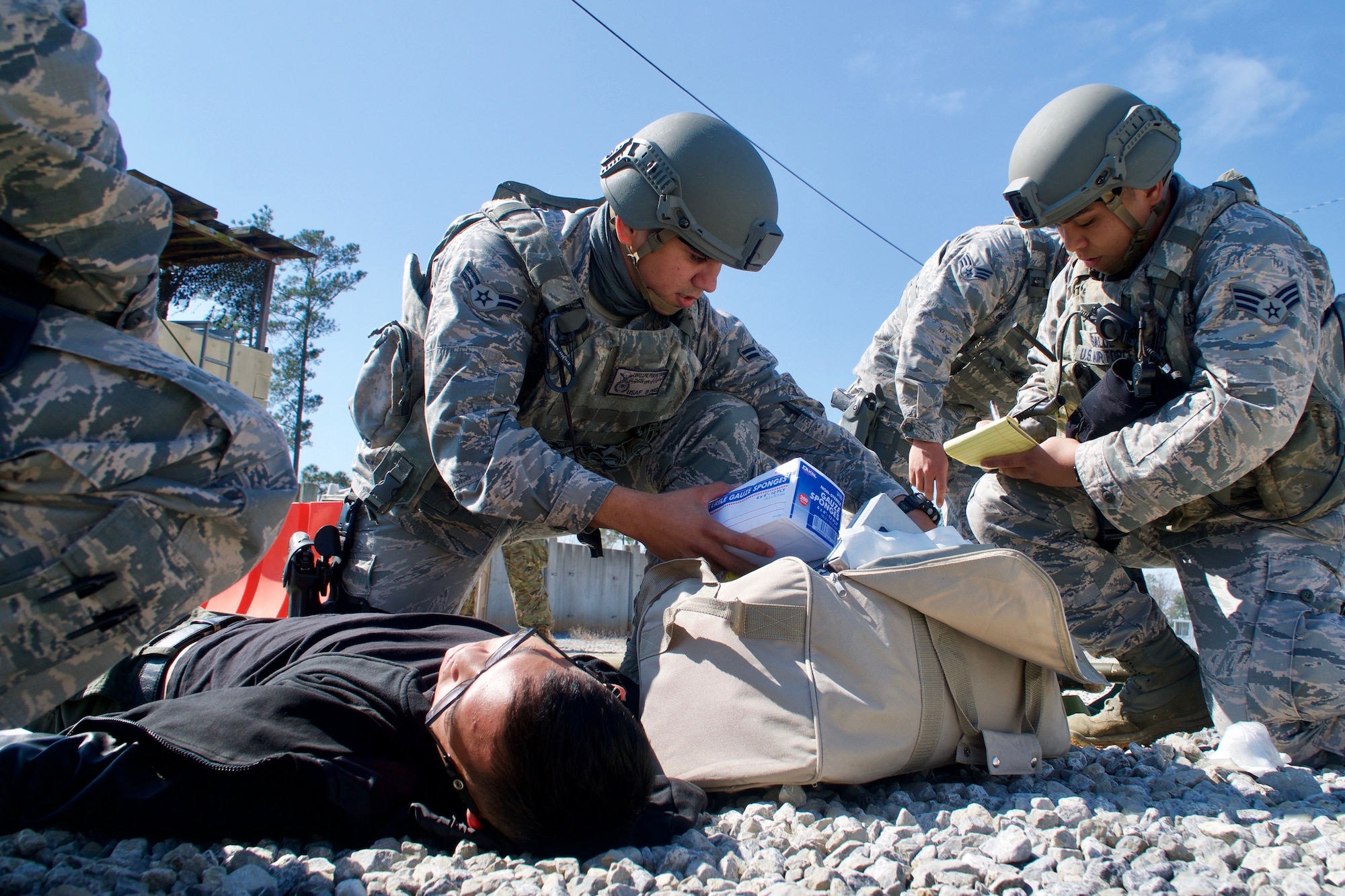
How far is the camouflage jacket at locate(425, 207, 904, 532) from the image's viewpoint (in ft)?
8.48

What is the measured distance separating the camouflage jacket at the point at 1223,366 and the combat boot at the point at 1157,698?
45 centimetres

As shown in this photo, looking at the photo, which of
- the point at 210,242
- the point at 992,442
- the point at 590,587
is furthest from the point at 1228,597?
the point at 210,242

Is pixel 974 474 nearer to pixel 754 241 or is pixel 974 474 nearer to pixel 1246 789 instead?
pixel 754 241

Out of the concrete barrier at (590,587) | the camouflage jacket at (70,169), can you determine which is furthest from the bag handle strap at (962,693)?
the concrete barrier at (590,587)

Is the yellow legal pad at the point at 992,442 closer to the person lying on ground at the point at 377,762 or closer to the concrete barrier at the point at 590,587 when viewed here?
the person lying on ground at the point at 377,762

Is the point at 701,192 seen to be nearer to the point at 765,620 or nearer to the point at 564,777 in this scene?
the point at 765,620

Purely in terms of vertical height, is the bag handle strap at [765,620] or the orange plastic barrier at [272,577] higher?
the orange plastic barrier at [272,577]

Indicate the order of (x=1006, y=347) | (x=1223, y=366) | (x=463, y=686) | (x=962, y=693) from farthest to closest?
(x=1006, y=347)
(x=1223, y=366)
(x=962, y=693)
(x=463, y=686)

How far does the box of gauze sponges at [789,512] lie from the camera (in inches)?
93.7

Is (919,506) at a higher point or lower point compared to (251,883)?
higher

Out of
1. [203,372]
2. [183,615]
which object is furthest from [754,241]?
[183,615]

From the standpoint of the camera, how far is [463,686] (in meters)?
1.92

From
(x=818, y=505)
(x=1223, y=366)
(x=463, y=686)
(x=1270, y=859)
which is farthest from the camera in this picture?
(x=1223, y=366)

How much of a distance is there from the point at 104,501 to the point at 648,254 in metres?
1.93
